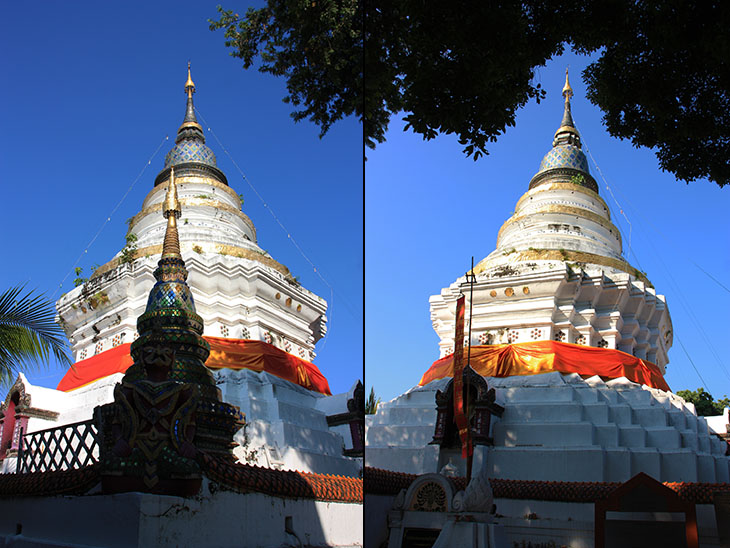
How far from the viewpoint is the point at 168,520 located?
5262mm

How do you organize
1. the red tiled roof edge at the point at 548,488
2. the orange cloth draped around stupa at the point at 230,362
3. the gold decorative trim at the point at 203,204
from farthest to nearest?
the gold decorative trim at the point at 203,204, the orange cloth draped around stupa at the point at 230,362, the red tiled roof edge at the point at 548,488

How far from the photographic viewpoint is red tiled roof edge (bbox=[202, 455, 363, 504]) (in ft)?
19.4

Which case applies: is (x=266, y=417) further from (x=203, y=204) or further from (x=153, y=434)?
(x=153, y=434)

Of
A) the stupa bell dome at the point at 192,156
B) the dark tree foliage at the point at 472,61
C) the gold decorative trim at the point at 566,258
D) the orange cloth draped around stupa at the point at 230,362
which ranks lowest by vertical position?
the orange cloth draped around stupa at the point at 230,362

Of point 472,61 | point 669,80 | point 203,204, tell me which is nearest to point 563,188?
point 203,204

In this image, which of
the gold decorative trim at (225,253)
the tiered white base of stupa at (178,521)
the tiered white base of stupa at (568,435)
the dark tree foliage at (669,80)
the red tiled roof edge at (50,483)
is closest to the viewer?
the tiered white base of stupa at (178,521)

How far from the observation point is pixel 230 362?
46.2ft

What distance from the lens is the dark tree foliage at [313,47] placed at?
9156mm

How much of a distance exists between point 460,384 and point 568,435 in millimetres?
2671

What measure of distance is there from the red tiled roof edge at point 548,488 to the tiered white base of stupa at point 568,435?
5.16 feet

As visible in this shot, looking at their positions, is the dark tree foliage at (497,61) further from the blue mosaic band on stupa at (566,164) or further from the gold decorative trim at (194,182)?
the blue mosaic band on stupa at (566,164)

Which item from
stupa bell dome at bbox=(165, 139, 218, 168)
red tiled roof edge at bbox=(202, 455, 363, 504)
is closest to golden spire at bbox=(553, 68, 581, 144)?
stupa bell dome at bbox=(165, 139, 218, 168)

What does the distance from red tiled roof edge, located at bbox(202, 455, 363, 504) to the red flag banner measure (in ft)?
16.7

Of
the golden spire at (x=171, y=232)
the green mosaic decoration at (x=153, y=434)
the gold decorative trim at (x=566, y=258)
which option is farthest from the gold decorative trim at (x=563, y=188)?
the green mosaic decoration at (x=153, y=434)
